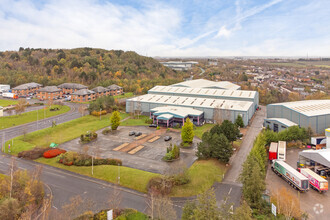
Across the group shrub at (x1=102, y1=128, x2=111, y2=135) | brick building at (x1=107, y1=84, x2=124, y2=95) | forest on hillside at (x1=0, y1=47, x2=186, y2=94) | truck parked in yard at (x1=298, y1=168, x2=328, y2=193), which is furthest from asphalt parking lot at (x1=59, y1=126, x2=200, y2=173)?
forest on hillside at (x1=0, y1=47, x2=186, y2=94)

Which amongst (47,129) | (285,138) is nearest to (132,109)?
(47,129)

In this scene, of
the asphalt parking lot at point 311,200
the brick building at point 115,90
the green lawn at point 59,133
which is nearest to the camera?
the asphalt parking lot at point 311,200

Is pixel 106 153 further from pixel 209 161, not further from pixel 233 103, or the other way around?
pixel 233 103

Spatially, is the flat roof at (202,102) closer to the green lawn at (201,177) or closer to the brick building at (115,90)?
the green lawn at (201,177)

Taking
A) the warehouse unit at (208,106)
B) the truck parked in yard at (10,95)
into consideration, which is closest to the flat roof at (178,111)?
the warehouse unit at (208,106)

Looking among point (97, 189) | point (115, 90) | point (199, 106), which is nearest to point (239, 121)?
point (199, 106)
